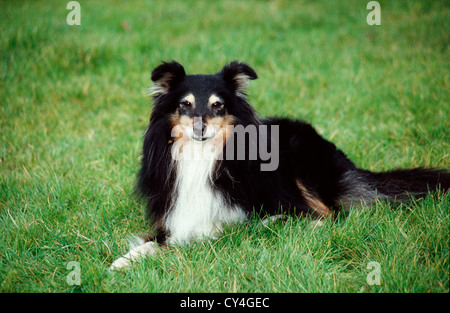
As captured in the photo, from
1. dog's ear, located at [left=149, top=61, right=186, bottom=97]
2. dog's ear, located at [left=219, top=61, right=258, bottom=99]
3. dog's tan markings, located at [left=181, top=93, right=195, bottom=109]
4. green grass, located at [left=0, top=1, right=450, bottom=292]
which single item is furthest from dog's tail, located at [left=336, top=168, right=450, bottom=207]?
dog's ear, located at [left=149, top=61, right=186, bottom=97]

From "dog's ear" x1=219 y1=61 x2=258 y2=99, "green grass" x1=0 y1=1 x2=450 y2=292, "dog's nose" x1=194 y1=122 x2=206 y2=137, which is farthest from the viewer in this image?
"dog's ear" x1=219 y1=61 x2=258 y2=99

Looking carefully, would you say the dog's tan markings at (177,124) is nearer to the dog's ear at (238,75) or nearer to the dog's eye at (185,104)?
the dog's eye at (185,104)

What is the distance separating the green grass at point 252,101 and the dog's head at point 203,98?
848 mm

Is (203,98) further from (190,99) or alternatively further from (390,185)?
(390,185)

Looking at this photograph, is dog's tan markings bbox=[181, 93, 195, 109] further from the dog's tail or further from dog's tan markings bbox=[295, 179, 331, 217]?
the dog's tail

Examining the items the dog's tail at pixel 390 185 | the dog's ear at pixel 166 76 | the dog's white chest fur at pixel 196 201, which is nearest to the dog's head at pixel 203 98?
the dog's ear at pixel 166 76

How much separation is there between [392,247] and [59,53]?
5878mm

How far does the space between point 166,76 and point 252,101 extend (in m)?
2.80

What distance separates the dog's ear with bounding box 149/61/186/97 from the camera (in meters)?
2.99

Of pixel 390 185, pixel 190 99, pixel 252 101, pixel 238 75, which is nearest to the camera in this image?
pixel 190 99

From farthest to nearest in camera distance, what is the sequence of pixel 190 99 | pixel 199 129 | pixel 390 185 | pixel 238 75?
pixel 390 185, pixel 238 75, pixel 190 99, pixel 199 129

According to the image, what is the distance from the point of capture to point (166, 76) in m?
3.08

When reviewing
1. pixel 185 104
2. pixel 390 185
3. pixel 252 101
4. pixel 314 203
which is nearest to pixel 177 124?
pixel 185 104
